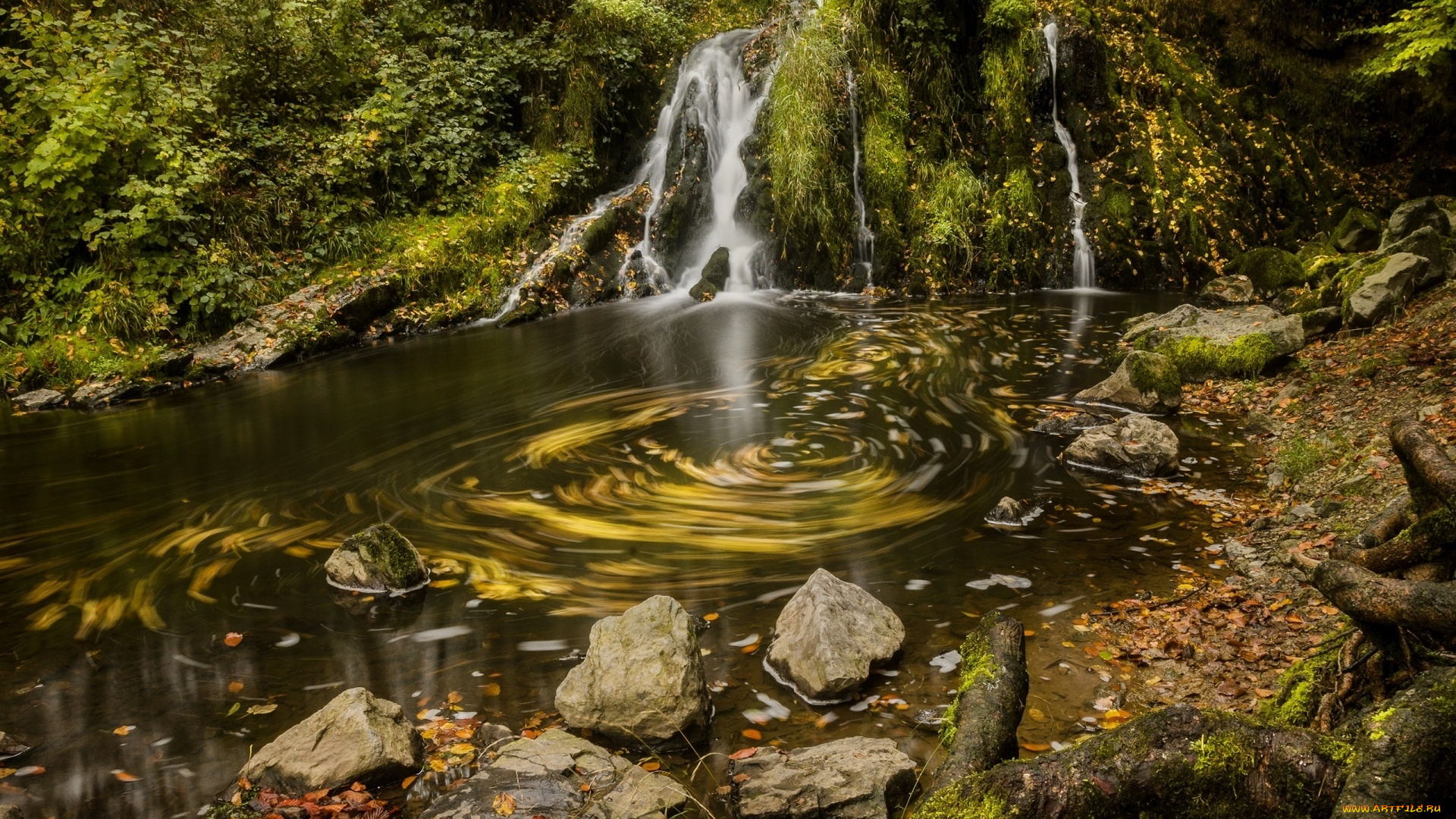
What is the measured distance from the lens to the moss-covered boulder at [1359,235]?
39.2 feet

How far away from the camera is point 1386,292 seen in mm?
7816

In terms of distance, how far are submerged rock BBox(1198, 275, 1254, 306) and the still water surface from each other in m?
2.57

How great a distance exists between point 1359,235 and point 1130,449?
9.01m

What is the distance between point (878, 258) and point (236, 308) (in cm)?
1020

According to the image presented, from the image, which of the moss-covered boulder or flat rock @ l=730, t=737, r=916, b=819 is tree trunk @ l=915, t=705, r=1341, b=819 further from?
the moss-covered boulder

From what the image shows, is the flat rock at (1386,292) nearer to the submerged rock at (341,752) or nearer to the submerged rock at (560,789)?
the submerged rock at (560,789)

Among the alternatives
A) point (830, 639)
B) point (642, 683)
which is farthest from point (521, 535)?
point (830, 639)

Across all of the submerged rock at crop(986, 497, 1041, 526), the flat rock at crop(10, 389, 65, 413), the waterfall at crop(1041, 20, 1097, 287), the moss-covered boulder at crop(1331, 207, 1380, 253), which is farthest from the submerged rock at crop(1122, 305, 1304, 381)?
the flat rock at crop(10, 389, 65, 413)

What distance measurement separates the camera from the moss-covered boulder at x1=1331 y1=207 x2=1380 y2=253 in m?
11.9

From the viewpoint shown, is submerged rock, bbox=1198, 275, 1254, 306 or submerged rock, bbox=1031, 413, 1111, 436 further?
submerged rock, bbox=1198, 275, 1254, 306

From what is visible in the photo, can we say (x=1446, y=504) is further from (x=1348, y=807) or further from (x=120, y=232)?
(x=120, y=232)

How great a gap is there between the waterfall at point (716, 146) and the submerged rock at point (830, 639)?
1141cm

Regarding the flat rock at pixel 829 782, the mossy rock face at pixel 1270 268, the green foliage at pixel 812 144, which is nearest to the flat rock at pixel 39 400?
the green foliage at pixel 812 144

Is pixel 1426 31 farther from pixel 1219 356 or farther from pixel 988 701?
pixel 988 701
